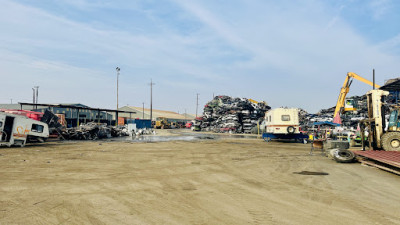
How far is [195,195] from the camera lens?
19.3 feet

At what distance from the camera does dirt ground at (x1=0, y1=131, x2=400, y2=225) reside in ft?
14.6

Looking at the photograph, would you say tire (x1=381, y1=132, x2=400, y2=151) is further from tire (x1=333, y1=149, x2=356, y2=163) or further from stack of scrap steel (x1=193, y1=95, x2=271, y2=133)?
stack of scrap steel (x1=193, y1=95, x2=271, y2=133)

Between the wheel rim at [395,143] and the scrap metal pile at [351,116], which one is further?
the scrap metal pile at [351,116]

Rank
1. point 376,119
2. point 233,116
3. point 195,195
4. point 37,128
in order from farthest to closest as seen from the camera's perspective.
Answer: point 233,116 < point 37,128 < point 376,119 < point 195,195

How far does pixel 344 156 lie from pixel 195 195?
8.18 meters

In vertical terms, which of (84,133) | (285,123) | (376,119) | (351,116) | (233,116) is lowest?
(84,133)

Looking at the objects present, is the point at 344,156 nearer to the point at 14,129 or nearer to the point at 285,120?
the point at 285,120

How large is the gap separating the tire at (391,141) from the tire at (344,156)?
197cm

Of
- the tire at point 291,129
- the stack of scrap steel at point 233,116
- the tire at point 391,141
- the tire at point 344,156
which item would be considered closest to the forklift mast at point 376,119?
the tire at point 391,141

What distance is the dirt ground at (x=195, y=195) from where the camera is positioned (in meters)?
4.46

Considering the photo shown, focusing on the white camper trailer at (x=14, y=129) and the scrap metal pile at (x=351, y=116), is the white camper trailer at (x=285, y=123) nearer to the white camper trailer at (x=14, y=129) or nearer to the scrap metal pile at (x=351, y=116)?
the scrap metal pile at (x=351, y=116)

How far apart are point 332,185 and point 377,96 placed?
766 cm

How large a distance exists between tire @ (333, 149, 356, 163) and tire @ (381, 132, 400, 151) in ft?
6.45

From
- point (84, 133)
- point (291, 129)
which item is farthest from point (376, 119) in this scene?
point (84, 133)
